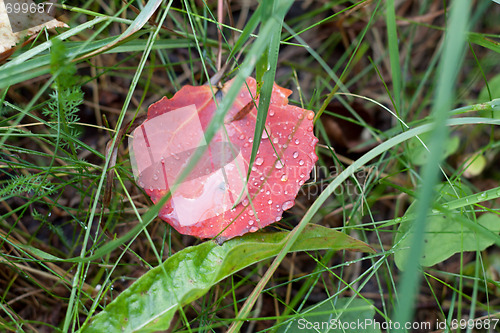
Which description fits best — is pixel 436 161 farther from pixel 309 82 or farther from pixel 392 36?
pixel 309 82

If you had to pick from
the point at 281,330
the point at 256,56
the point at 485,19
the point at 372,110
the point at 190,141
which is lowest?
the point at 281,330

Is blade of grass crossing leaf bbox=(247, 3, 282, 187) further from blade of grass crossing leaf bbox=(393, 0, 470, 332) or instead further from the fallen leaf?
the fallen leaf

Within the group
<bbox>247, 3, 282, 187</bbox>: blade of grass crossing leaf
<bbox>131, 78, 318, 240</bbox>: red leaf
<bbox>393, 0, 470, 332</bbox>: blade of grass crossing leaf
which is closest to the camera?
<bbox>393, 0, 470, 332</bbox>: blade of grass crossing leaf

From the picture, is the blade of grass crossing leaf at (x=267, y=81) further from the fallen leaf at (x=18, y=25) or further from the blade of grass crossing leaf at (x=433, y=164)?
the fallen leaf at (x=18, y=25)

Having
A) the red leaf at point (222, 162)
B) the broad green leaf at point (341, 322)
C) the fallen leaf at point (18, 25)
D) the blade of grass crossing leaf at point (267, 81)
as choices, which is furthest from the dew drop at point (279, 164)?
the fallen leaf at point (18, 25)

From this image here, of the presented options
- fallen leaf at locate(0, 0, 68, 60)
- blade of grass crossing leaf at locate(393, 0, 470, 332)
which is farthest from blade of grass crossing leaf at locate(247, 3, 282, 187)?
fallen leaf at locate(0, 0, 68, 60)

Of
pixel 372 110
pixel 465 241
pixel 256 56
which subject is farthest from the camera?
pixel 372 110

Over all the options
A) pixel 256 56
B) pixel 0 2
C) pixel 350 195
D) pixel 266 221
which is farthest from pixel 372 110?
pixel 0 2
